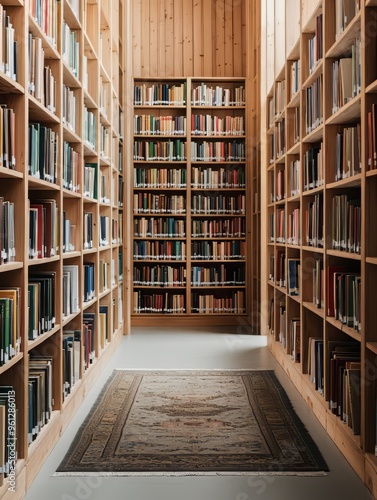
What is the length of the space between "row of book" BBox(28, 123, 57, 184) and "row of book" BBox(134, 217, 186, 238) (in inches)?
164

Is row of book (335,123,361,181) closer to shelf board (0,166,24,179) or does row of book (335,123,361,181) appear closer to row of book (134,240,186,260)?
shelf board (0,166,24,179)

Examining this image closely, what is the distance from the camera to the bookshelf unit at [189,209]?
752 centimetres

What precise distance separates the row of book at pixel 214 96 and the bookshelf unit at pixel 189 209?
13 millimetres

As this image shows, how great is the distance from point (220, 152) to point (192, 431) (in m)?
4.84

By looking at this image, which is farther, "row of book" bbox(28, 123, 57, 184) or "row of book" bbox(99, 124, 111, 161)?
"row of book" bbox(99, 124, 111, 161)

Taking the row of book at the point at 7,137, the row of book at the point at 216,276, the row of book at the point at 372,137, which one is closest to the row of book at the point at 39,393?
the row of book at the point at 7,137

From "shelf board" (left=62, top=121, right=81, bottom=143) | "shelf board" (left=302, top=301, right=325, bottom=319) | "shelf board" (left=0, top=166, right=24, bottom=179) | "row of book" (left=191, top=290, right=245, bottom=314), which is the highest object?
"shelf board" (left=62, top=121, right=81, bottom=143)

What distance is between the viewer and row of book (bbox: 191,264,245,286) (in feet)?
24.8

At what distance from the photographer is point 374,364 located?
2.68m

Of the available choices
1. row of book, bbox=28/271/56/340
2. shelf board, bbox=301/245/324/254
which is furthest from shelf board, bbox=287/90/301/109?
A: row of book, bbox=28/271/56/340

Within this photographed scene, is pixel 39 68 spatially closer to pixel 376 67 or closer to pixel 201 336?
pixel 376 67

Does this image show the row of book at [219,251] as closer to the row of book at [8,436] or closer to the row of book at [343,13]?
the row of book at [343,13]

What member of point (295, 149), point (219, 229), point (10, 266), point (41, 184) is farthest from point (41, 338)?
point (219, 229)

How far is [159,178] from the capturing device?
7.52m
